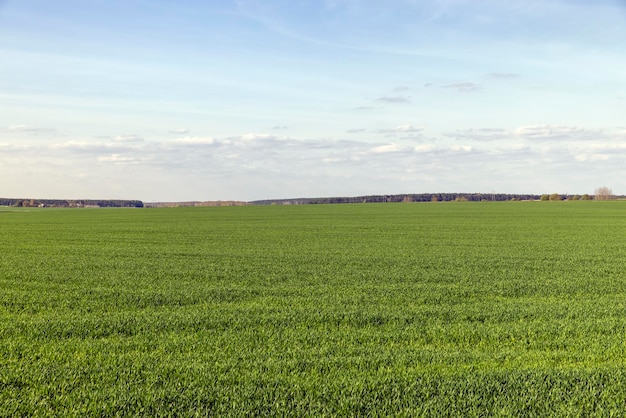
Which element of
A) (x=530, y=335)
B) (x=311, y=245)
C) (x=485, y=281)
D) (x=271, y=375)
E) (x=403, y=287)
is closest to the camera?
(x=271, y=375)

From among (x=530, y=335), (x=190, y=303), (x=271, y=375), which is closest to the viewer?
(x=271, y=375)

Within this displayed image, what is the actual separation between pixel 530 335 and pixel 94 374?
21.2 feet

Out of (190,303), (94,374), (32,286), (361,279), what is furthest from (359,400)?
(32,286)

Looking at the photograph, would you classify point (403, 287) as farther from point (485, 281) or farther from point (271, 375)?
point (271, 375)

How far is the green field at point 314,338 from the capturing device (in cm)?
551

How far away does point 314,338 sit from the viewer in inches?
304

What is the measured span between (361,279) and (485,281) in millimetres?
3184

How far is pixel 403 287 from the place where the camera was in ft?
39.3

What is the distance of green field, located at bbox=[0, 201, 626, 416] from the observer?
5512 millimetres

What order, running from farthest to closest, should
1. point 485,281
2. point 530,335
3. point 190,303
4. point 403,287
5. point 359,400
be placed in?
1. point 485,281
2. point 403,287
3. point 190,303
4. point 530,335
5. point 359,400

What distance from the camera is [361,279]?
13.3 meters

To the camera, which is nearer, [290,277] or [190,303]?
[190,303]

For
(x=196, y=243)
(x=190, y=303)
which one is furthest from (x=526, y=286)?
(x=196, y=243)

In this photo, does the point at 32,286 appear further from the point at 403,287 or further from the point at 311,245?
the point at 311,245
